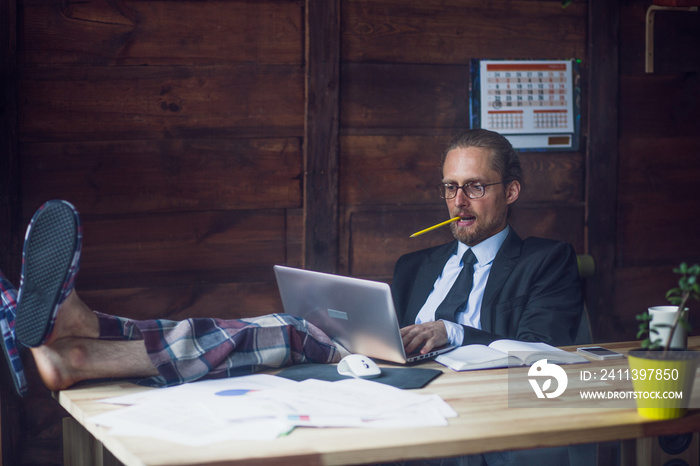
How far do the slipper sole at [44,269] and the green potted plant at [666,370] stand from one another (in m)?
0.92

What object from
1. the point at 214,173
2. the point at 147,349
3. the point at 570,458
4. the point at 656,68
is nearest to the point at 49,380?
the point at 147,349

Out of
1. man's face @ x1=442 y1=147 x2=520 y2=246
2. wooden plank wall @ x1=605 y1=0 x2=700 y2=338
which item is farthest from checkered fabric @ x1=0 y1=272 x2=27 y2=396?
wooden plank wall @ x1=605 y1=0 x2=700 y2=338

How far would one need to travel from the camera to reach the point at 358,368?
56.4 inches

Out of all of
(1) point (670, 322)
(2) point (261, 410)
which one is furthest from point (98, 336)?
(1) point (670, 322)

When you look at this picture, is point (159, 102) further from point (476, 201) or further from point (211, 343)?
point (211, 343)

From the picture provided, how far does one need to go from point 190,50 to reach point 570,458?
5.54ft

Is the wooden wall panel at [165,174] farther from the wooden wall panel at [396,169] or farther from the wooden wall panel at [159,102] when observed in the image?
the wooden wall panel at [396,169]

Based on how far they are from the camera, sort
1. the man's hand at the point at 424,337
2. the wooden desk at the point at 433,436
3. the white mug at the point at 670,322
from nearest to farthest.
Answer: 1. the wooden desk at the point at 433,436
2. the white mug at the point at 670,322
3. the man's hand at the point at 424,337

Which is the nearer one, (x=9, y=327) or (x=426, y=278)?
(x=9, y=327)

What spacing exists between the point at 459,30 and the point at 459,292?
109 cm

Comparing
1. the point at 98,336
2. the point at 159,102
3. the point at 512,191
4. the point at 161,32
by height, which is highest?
the point at 161,32

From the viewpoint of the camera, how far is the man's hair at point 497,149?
7.09ft

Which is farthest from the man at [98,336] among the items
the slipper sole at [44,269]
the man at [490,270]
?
the man at [490,270]

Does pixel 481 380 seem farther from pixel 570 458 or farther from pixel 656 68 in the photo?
pixel 656 68
